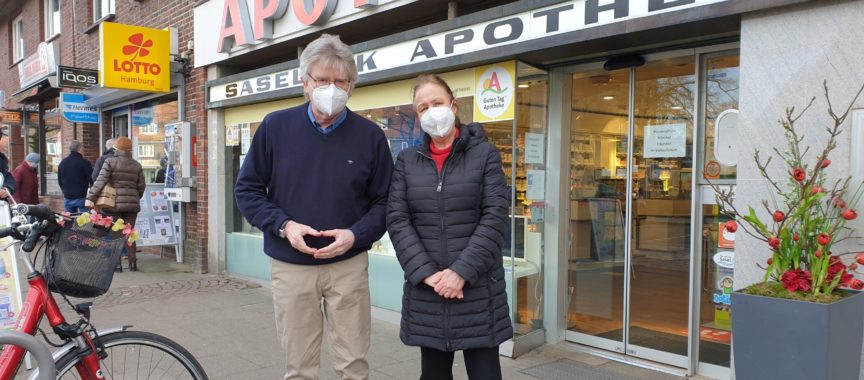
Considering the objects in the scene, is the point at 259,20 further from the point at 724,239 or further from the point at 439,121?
the point at 724,239

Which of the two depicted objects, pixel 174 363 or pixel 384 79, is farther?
pixel 384 79

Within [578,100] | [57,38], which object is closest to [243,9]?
[578,100]

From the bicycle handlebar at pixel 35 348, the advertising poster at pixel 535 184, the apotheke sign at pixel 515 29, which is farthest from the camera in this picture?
the advertising poster at pixel 535 184

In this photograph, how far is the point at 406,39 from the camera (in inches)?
219

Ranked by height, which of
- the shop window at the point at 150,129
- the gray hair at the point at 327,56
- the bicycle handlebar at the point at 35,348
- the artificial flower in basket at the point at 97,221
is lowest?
the bicycle handlebar at the point at 35,348

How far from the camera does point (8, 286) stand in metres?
4.44

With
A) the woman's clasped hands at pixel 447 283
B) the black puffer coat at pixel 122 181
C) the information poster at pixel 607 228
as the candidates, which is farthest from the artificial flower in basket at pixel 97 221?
the black puffer coat at pixel 122 181

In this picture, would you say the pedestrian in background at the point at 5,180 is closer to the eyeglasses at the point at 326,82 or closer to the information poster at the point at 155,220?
the information poster at the point at 155,220

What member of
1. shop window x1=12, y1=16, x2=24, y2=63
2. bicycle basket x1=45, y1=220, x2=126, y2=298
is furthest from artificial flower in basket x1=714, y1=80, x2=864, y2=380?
shop window x1=12, y1=16, x2=24, y2=63

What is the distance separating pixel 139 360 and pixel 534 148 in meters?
3.24

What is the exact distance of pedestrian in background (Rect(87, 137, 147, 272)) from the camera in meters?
8.31

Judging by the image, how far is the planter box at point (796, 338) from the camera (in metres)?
2.41

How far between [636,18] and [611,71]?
3.39 feet

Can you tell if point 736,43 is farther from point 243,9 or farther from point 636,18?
point 243,9
